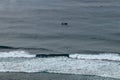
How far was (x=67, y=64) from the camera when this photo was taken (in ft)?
41.6

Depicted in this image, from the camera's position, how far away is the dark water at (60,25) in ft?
51.0

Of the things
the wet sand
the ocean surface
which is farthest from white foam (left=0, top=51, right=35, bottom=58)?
the wet sand

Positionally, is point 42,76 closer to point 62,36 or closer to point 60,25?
point 62,36

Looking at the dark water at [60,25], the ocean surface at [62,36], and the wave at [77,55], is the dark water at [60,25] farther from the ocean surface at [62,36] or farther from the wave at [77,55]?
the wave at [77,55]

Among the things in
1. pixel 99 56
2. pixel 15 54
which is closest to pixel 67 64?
pixel 99 56

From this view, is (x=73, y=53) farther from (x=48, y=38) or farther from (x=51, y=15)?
(x=51, y=15)

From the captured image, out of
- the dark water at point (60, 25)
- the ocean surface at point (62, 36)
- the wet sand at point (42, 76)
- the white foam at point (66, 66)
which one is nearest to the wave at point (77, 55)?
the ocean surface at point (62, 36)

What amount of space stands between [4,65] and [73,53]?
2.85 metres

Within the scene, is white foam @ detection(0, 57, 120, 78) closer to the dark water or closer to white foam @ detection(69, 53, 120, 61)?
white foam @ detection(69, 53, 120, 61)

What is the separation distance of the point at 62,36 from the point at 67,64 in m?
4.33

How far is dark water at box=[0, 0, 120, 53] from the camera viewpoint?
51.0 ft

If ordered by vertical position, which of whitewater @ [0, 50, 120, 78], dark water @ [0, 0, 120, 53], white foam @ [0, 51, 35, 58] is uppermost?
whitewater @ [0, 50, 120, 78]

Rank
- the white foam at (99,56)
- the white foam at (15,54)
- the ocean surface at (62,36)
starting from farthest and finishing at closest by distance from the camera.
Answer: the white foam at (15,54), the white foam at (99,56), the ocean surface at (62,36)

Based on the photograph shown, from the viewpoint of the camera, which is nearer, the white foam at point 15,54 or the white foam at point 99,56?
the white foam at point 99,56
